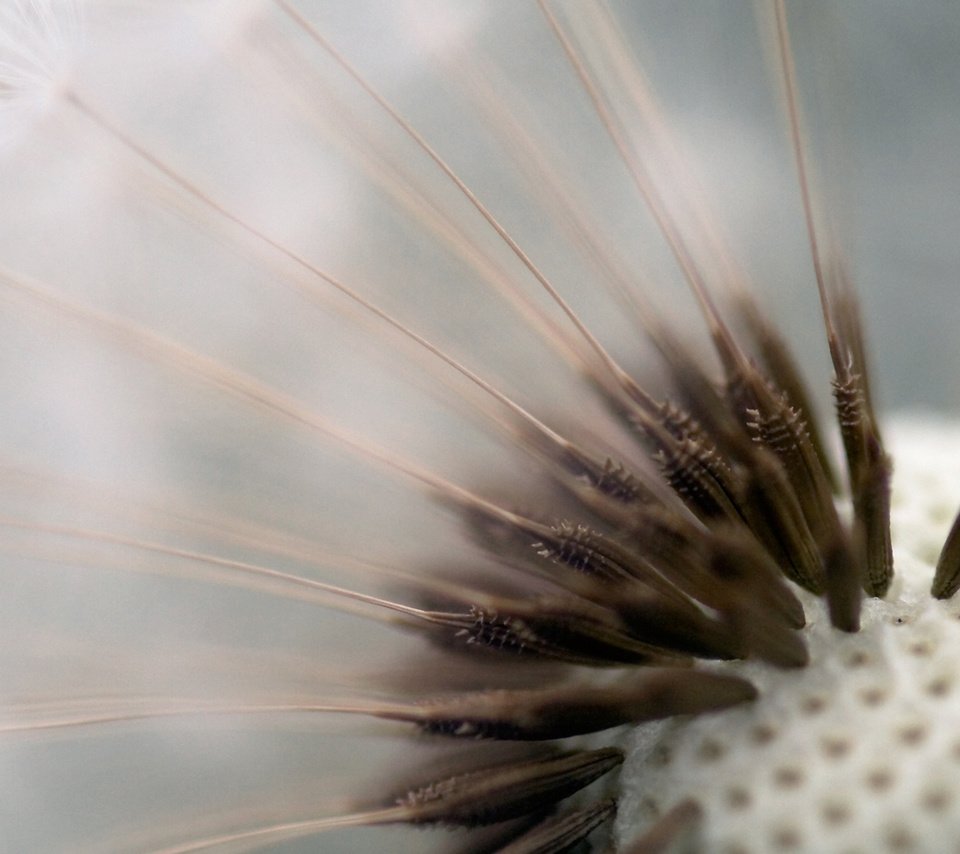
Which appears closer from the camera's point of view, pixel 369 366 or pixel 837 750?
pixel 837 750

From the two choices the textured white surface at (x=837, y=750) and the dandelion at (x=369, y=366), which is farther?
the dandelion at (x=369, y=366)

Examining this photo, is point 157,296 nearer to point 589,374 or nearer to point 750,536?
point 589,374

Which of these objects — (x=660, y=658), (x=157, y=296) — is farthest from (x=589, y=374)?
(x=157, y=296)

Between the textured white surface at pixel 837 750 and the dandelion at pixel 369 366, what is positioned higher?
the dandelion at pixel 369 366

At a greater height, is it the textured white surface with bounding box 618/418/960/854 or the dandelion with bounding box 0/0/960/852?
the dandelion with bounding box 0/0/960/852

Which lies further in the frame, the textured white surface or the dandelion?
the dandelion

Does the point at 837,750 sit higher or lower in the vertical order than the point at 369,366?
lower
